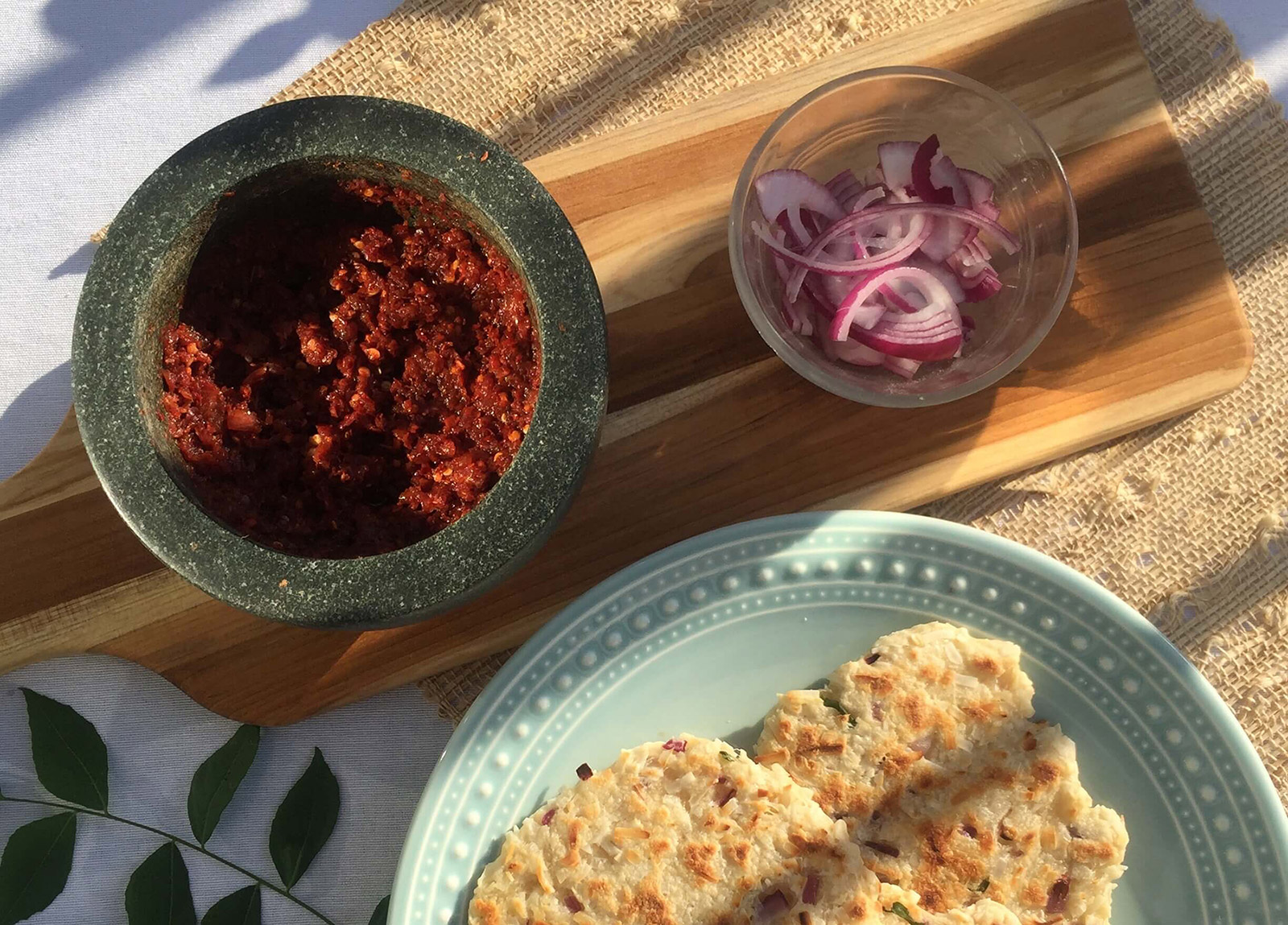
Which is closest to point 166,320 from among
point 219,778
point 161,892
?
point 219,778

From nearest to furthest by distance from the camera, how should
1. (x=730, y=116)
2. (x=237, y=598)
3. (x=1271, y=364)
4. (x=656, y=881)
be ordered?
(x=237, y=598), (x=656, y=881), (x=730, y=116), (x=1271, y=364)

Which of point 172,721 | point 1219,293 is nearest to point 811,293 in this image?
point 1219,293

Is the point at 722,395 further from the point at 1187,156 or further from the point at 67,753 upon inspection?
the point at 67,753

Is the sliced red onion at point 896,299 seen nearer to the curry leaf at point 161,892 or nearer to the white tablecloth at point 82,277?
the white tablecloth at point 82,277

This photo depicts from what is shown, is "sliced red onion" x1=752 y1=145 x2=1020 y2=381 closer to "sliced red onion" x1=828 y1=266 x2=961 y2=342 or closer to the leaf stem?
"sliced red onion" x1=828 y1=266 x2=961 y2=342

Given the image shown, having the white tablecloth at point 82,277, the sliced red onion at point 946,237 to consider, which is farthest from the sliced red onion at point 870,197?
the white tablecloth at point 82,277

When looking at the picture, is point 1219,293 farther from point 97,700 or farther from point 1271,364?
point 97,700

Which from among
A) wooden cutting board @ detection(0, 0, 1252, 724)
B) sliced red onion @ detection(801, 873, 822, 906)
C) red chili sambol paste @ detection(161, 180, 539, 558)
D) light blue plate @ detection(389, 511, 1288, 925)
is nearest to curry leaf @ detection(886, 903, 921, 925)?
sliced red onion @ detection(801, 873, 822, 906)

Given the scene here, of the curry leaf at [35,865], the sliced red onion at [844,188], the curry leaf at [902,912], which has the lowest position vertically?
the curry leaf at [902,912]
